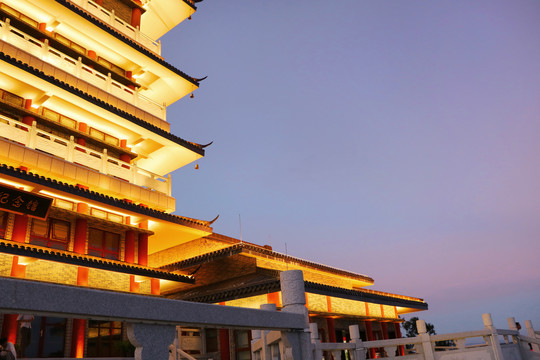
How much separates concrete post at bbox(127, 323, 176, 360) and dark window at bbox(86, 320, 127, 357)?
11276 mm

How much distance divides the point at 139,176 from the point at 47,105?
474 centimetres

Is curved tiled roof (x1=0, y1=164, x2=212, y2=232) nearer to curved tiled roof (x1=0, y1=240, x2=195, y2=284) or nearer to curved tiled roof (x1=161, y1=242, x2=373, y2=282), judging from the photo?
curved tiled roof (x1=161, y1=242, x2=373, y2=282)

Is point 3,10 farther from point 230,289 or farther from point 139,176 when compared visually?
point 230,289

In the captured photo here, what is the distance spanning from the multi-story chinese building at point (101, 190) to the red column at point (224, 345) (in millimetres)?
81

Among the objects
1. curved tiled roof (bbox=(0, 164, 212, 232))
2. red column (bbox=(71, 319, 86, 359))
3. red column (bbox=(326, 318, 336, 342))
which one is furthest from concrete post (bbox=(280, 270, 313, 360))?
red column (bbox=(326, 318, 336, 342))

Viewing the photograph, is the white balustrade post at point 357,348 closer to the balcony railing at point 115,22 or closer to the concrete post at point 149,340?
the concrete post at point 149,340

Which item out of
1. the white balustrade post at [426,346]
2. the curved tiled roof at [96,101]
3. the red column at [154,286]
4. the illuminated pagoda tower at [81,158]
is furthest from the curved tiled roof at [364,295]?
the curved tiled roof at [96,101]

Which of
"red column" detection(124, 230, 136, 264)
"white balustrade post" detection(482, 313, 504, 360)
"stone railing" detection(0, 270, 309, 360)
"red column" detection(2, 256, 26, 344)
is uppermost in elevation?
"red column" detection(124, 230, 136, 264)

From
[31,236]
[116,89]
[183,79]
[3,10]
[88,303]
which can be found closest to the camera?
[88,303]

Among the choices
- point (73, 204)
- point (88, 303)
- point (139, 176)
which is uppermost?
point (139, 176)

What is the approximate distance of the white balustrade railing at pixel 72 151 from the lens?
15.5m

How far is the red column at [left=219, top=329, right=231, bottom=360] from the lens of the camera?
1861cm

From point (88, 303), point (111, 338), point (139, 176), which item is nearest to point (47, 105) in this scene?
point (139, 176)

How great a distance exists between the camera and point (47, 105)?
60.5 feet
